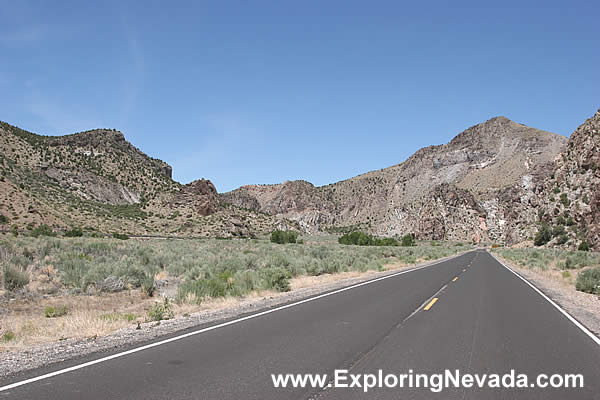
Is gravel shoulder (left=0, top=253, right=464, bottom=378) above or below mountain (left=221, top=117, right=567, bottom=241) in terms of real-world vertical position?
below

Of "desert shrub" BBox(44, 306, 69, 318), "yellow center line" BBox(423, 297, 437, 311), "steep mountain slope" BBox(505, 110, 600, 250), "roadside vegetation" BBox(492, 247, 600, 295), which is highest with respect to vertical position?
"steep mountain slope" BBox(505, 110, 600, 250)

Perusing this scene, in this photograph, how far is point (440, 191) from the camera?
111 m

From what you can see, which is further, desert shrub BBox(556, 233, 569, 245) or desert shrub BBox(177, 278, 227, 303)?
desert shrub BBox(556, 233, 569, 245)

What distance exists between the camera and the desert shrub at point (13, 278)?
1513cm

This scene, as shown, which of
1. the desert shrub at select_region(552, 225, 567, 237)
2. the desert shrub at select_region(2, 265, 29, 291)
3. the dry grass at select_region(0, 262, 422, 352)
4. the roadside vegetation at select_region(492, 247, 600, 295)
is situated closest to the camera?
the dry grass at select_region(0, 262, 422, 352)

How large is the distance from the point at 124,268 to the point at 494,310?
14.6 metres

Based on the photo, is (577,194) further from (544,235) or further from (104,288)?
(104,288)

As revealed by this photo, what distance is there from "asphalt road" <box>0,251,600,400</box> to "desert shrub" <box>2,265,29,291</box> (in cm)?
1063

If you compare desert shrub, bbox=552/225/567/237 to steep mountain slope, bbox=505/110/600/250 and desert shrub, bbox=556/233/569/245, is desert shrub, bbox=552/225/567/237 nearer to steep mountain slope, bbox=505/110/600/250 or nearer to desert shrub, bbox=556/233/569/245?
steep mountain slope, bbox=505/110/600/250

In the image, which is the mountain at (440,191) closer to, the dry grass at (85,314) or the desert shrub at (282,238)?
the desert shrub at (282,238)

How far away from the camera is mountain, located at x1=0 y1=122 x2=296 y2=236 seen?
53500mm

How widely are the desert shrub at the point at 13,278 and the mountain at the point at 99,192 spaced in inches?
1357

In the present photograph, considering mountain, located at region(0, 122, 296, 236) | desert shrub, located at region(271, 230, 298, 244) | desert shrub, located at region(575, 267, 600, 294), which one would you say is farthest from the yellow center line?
desert shrub, located at region(271, 230, 298, 244)

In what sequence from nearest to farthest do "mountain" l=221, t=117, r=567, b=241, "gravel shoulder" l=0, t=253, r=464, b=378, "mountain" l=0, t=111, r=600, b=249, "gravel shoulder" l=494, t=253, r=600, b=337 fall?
"gravel shoulder" l=0, t=253, r=464, b=378 → "gravel shoulder" l=494, t=253, r=600, b=337 → "mountain" l=0, t=111, r=600, b=249 → "mountain" l=221, t=117, r=567, b=241
